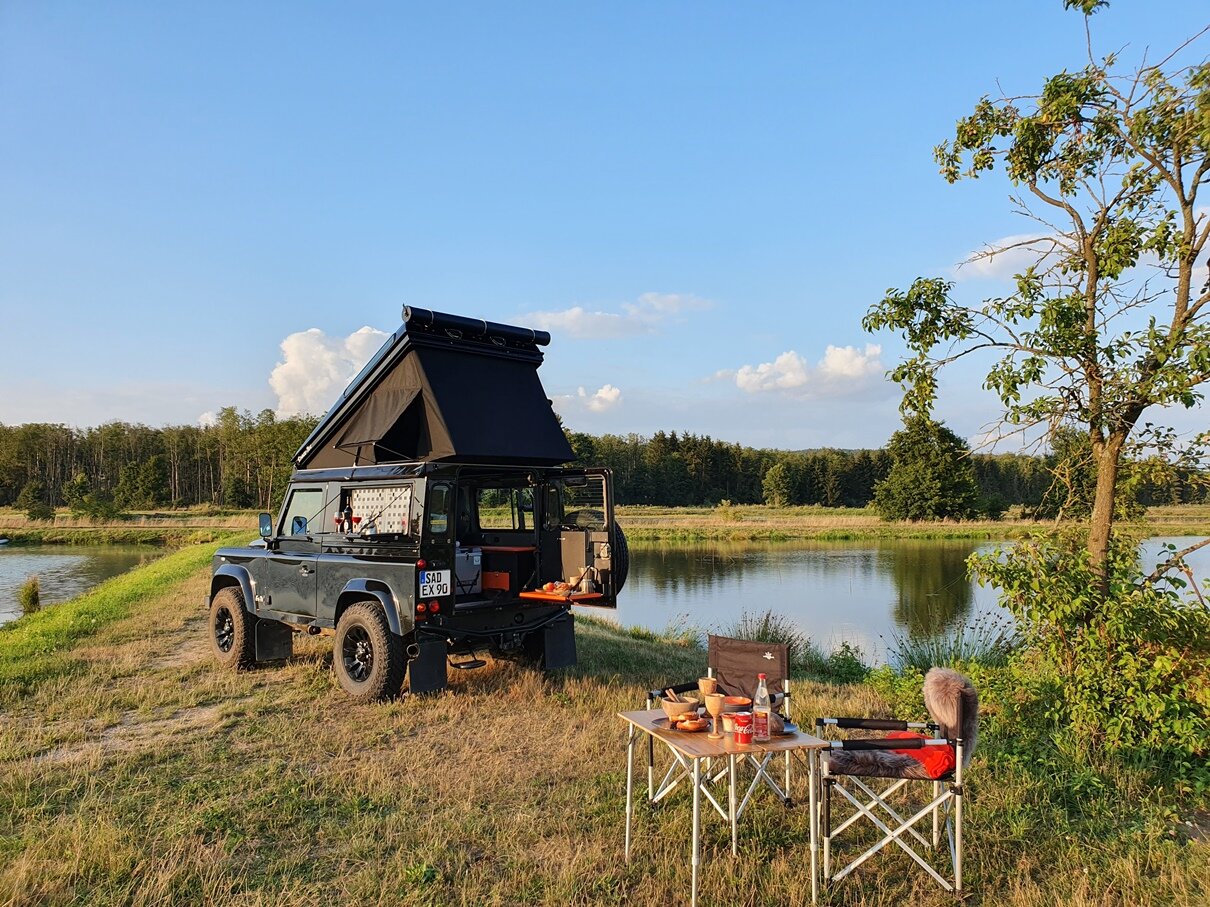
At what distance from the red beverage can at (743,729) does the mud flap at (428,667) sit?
3.60 metres

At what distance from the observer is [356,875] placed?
12.0 feet

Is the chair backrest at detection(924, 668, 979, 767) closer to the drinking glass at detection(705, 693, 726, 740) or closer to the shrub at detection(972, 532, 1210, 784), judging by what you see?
the drinking glass at detection(705, 693, 726, 740)

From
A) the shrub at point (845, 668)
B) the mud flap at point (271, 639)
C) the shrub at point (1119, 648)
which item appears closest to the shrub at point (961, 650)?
the shrub at point (845, 668)

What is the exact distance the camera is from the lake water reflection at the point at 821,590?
15281 mm

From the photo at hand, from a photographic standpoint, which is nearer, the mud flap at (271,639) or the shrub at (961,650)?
the mud flap at (271,639)

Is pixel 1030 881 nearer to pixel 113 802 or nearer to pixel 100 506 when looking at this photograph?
pixel 113 802

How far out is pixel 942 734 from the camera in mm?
3877

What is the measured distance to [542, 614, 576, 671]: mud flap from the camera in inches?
307

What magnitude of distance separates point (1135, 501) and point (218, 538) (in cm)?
3363

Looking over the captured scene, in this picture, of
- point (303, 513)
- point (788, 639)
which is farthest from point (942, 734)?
point (788, 639)

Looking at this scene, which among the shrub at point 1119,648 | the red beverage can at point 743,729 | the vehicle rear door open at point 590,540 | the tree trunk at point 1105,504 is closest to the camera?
the red beverage can at point 743,729

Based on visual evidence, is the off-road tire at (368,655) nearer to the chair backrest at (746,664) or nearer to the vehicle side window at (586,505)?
the vehicle side window at (586,505)

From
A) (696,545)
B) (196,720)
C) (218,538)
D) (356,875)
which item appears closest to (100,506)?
(218,538)

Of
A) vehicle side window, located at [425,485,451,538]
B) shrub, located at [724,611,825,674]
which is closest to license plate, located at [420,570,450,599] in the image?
vehicle side window, located at [425,485,451,538]
